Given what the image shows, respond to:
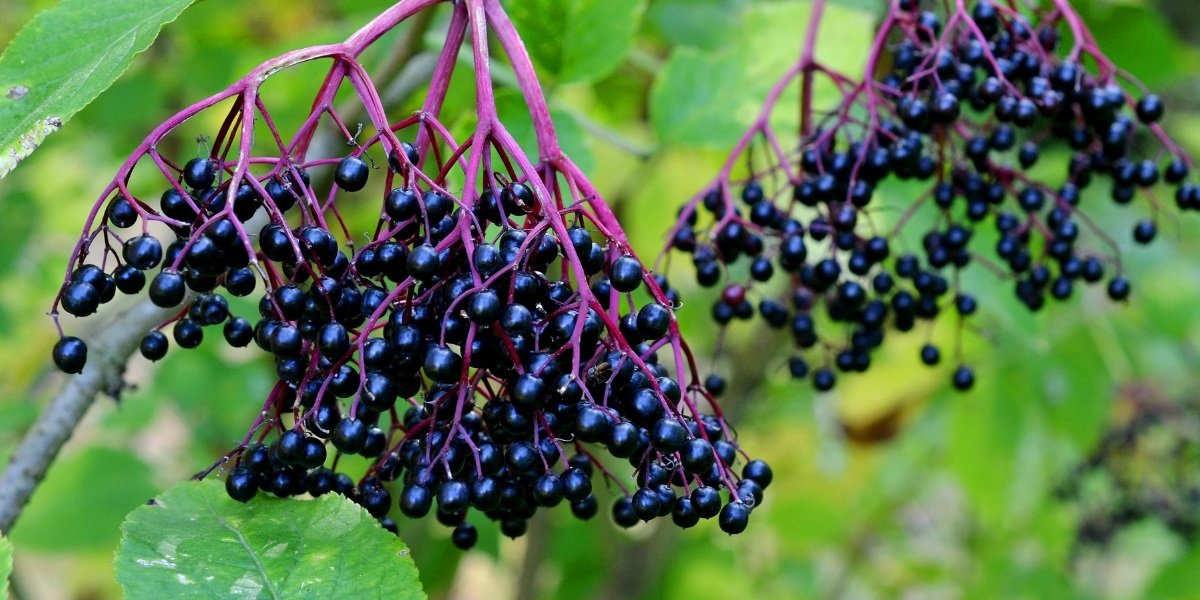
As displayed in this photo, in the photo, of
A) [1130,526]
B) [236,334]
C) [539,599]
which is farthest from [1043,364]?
[236,334]

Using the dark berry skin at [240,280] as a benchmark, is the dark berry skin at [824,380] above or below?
above

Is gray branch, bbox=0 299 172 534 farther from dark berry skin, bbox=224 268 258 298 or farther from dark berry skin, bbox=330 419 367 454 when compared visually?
dark berry skin, bbox=330 419 367 454

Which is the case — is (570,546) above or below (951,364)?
below

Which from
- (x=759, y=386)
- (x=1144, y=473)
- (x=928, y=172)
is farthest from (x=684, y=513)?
(x=1144, y=473)

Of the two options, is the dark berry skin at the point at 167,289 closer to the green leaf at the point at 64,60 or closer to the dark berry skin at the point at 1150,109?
the green leaf at the point at 64,60

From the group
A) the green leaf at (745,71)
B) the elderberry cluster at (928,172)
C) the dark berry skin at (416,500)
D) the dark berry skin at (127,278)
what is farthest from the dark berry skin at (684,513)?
the green leaf at (745,71)

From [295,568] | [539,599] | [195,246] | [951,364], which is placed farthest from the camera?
[539,599]

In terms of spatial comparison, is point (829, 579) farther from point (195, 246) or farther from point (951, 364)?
point (195, 246)
